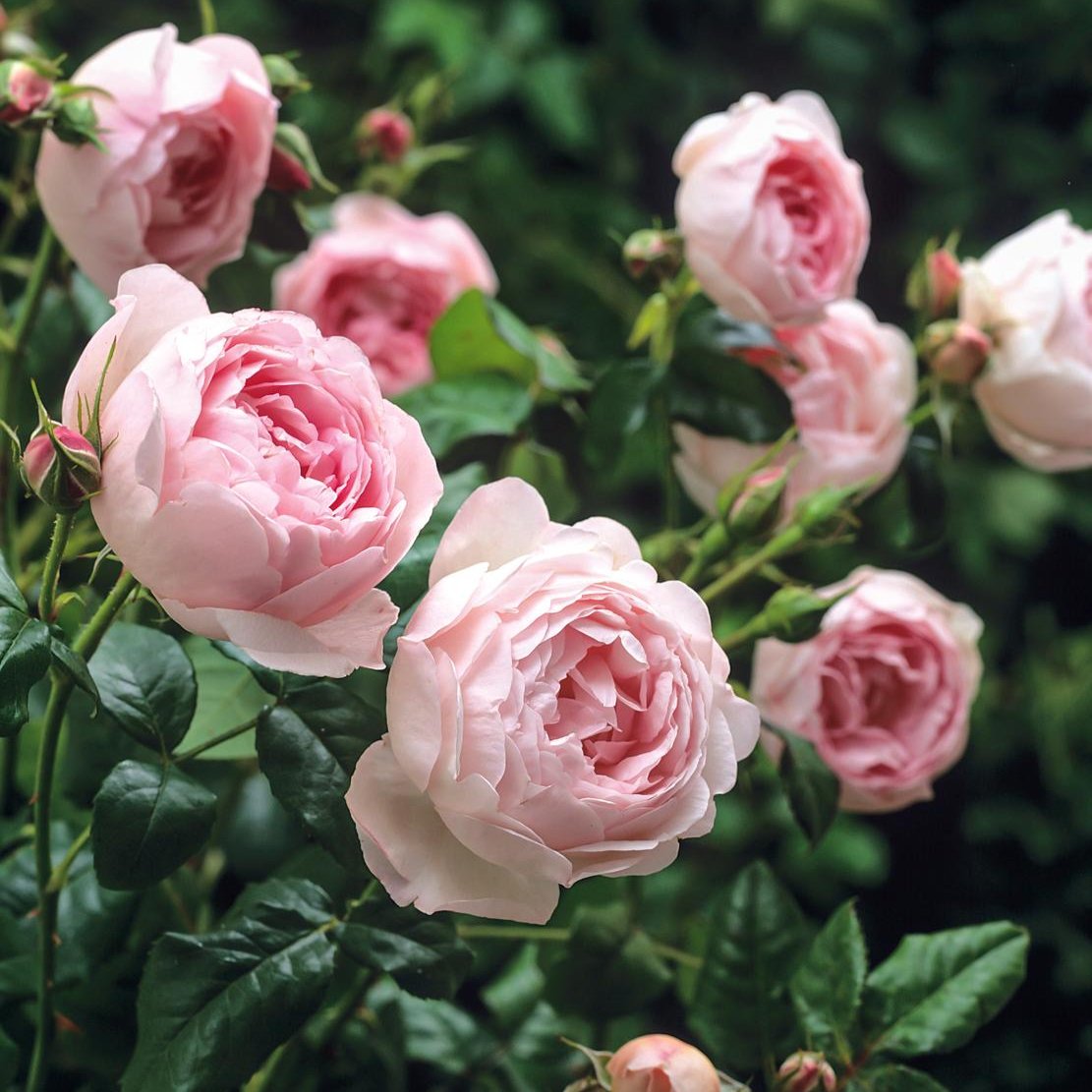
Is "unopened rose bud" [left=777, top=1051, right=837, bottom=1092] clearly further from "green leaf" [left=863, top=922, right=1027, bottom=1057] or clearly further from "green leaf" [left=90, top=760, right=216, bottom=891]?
"green leaf" [left=90, top=760, right=216, bottom=891]

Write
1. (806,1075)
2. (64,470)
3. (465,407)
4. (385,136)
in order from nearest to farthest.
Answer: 1. (64,470)
2. (806,1075)
3. (465,407)
4. (385,136)

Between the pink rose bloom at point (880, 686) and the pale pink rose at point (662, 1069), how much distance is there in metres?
0.16

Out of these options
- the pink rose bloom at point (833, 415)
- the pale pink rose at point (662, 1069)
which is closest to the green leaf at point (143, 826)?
the pale pink rose at point (662, 1069)

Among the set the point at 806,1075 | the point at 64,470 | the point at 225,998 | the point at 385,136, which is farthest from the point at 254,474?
the point at 385,136

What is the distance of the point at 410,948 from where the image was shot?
0.40 m

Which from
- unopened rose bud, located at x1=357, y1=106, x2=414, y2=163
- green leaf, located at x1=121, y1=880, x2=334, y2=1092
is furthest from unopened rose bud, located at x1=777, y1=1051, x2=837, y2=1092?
unopened rose bud, located at x1=357, y1=106, x2=414, y2=163

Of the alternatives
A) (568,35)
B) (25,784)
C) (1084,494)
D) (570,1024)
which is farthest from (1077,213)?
(25,784)

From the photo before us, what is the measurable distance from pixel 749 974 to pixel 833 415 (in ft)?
0.67

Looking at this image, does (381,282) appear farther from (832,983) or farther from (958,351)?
(832,983)

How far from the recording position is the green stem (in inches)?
13.1

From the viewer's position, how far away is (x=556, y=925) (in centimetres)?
58

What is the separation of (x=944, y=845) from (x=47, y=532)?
0.94m

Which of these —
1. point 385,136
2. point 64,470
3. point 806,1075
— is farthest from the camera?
point 385,136

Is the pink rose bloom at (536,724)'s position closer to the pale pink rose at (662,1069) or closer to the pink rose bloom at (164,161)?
the pale pink rose at (662,1069)
